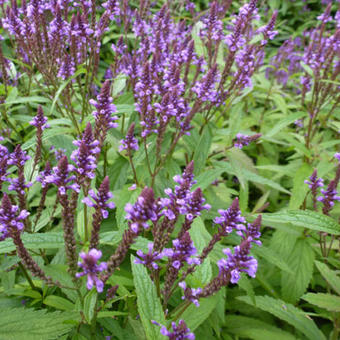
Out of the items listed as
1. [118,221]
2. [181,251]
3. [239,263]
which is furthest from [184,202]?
[118,221]

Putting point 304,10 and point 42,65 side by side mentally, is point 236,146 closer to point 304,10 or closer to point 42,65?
point 42,65

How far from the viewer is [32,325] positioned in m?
2.05

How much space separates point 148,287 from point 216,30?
10.1 ft

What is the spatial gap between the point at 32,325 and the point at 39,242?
0.55m

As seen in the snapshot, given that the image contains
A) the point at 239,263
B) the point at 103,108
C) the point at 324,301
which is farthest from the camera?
the point at 324,301

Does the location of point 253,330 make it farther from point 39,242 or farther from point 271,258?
point 39,242

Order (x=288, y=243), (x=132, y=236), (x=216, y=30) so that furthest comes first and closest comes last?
(x=216, y=30), (x=288, y=243), (x=132, y=236)

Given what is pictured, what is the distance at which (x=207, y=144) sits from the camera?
3.25 meters

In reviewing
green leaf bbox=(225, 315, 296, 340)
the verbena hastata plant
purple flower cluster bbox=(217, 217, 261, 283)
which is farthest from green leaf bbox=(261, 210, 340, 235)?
green leaf bbox=(225, 315, 296, 340)

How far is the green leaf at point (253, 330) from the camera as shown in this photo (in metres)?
2.86

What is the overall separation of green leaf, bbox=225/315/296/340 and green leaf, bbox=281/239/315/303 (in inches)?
15.0

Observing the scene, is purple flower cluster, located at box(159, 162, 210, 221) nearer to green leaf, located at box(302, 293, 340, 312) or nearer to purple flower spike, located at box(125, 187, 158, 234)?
purple flower spike, located at box(125, 187, 158, 234)

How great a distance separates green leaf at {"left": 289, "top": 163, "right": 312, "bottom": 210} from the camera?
3338 mm

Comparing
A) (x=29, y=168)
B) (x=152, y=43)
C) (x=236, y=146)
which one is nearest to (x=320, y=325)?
(x=236, y=146)
